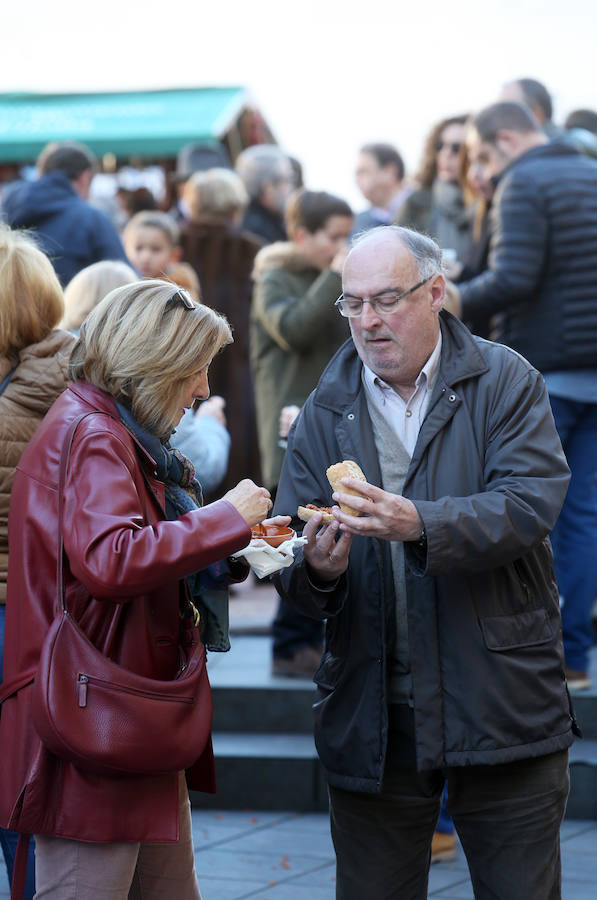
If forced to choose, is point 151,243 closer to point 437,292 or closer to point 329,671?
point 437,292

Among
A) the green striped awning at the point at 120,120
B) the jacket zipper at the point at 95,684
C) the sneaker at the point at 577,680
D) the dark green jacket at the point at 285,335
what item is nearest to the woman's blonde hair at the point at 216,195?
the dark green jacket at the point at 285,335

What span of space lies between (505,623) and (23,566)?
1.11 metres

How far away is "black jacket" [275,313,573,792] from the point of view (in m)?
2.84

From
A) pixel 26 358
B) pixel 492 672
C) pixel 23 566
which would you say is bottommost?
pixel 492 672

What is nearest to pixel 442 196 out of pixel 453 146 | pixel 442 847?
pixel 453 146

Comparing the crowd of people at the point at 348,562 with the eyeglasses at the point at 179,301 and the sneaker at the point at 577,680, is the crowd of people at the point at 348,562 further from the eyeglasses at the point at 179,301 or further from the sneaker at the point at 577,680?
the sneaker at the point at 577,680

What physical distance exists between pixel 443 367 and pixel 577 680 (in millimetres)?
2757

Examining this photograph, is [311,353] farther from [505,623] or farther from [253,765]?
[505,623]

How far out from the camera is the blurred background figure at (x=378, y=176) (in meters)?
7.40

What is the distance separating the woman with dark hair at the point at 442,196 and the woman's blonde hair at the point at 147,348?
3.63m

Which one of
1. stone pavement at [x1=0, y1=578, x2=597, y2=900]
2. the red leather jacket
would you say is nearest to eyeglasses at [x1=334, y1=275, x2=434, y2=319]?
the red leather jacket

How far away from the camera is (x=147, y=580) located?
8.50 feet

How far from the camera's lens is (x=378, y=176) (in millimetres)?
7406

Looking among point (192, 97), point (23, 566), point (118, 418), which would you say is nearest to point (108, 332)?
point (118, 418)
